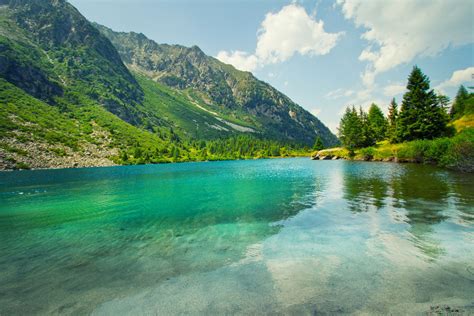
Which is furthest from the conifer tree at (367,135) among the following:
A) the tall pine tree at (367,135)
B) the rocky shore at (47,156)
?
the rocky shore at (47,156)

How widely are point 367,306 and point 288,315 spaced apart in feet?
7.84

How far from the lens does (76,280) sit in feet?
34.2

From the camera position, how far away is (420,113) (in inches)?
2953

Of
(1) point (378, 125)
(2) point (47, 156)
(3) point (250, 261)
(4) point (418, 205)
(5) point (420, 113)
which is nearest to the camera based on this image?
(3) point (250, 261)

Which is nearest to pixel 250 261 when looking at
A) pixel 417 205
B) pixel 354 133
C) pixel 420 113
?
pixel 417 205

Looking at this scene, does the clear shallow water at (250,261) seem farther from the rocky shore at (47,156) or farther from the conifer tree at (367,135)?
the rocky shore at (47,156)

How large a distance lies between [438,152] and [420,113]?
24626 mm

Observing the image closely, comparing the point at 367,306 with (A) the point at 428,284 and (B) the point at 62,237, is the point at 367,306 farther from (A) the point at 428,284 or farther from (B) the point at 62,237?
(B) the point at 62,237

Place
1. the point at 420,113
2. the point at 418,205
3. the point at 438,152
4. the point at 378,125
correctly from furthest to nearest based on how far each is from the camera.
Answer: the point at 378,125, the point at 420,113, the point at 438,152, the point at 418,205

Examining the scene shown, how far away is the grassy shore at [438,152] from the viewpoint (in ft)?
141

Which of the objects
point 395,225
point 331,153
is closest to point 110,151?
point 331,153

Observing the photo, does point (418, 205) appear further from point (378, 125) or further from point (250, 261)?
point (378, 125)

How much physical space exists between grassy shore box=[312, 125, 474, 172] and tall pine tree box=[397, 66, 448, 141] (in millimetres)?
5370

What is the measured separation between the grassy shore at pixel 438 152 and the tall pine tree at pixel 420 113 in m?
5.37
